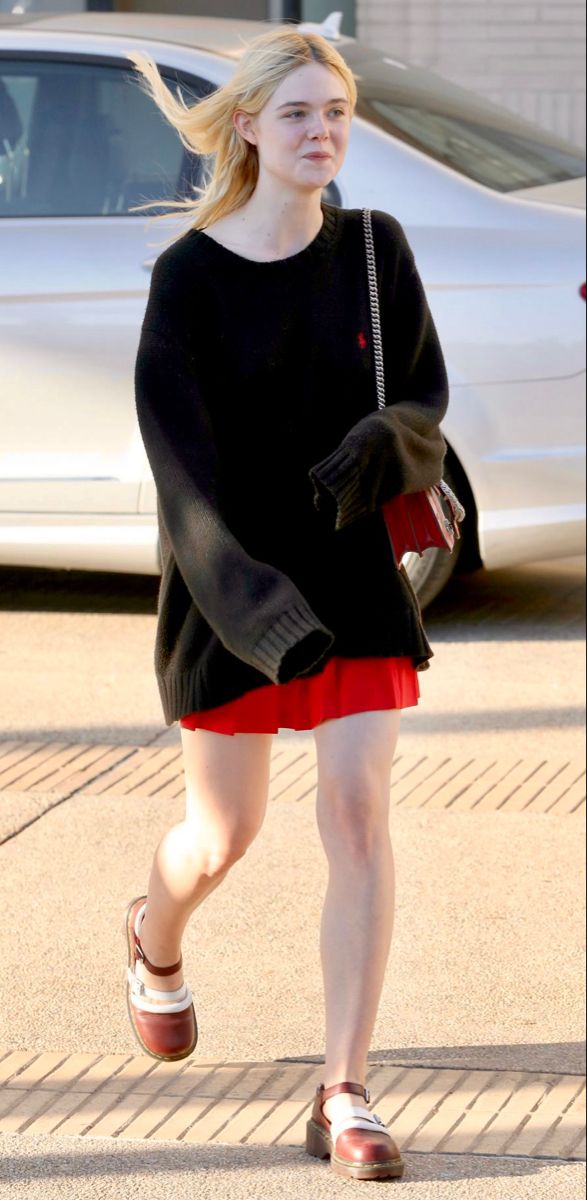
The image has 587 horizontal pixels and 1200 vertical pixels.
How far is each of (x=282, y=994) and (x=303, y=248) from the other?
5.34ft

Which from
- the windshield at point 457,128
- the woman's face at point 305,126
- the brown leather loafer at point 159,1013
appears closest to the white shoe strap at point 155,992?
the brown leather loafer at point 159,1013

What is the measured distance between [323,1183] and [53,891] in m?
0.70

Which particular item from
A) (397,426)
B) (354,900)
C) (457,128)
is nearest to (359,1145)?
(354,900)

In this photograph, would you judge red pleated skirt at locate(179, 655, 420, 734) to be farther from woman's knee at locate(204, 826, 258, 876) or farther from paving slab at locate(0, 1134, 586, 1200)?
paving slab at locate(0, 1134, 586, 1200)

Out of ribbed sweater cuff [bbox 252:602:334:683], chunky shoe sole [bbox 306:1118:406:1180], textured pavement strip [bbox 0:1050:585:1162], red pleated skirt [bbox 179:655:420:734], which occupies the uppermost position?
ribbed sweater cuff [bbox 252:602:334:683]

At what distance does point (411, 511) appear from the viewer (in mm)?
2344

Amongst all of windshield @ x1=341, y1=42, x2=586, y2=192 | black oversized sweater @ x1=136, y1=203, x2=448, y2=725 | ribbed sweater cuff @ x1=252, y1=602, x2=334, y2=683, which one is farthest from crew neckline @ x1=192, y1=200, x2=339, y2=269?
windshield @ x1=341, y1=42, x2=586, y2=192

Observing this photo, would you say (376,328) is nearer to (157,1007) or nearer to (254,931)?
(157,1007)

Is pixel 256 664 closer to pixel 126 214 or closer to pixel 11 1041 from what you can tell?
pixel 11 1041

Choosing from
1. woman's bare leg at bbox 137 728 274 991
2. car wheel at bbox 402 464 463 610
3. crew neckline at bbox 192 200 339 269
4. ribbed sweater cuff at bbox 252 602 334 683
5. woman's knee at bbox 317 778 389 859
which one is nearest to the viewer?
ribbed sweater cuff at bbox 252 602 334 683

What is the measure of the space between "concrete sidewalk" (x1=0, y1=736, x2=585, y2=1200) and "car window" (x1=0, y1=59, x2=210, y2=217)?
0.92m

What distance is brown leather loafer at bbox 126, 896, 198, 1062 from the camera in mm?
2391

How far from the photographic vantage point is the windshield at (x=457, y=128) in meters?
5.79

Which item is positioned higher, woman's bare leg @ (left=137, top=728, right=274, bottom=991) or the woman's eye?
the woman's eye
